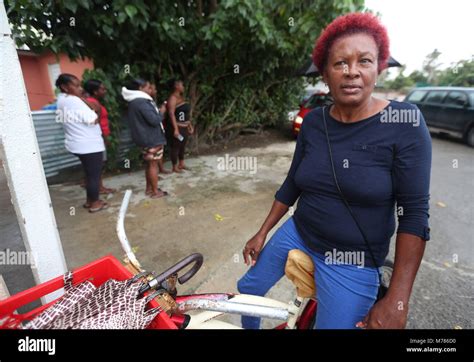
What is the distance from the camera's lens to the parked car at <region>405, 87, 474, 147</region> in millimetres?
8219

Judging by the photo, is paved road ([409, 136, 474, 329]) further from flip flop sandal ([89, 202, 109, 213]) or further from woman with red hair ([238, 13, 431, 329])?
flip flop sandal ([89, 202, 109, 213])

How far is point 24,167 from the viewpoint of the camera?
1.39 meters

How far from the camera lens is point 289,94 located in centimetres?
930

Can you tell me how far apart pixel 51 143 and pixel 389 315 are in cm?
578

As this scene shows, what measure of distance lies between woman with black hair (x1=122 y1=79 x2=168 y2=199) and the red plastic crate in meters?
3.11

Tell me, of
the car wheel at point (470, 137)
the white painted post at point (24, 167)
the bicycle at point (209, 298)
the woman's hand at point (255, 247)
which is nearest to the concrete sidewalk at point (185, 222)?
the woman's hand at point (255, 247)

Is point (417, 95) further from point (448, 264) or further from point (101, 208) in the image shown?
point (101, 208)

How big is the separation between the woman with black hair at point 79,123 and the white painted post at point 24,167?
7.47 feet

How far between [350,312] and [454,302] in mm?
1843

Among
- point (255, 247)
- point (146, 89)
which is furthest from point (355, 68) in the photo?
point (146, 89)

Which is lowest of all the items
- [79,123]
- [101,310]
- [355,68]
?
[101,310]

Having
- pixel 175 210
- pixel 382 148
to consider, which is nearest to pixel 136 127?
pixel 175 210

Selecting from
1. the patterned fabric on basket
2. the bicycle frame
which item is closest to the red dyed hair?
the bicycle frame
